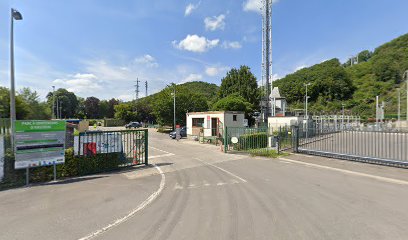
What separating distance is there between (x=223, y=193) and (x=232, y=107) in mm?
32049

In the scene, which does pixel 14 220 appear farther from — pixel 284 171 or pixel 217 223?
pixel 284 171

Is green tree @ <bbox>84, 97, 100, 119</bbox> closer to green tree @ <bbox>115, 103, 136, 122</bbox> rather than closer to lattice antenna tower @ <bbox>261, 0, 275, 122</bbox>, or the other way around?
green tree @ <bbox>115, 103, 136, 122</bbox>

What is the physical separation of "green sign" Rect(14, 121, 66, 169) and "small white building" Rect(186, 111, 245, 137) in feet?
59.8

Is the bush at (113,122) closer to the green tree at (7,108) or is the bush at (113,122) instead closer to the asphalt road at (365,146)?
the green tree at (7,108)

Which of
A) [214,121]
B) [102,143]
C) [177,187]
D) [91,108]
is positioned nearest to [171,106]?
[214,121]

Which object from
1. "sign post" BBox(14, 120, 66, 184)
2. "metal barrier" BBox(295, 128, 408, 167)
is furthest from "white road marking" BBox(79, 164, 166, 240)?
"metal barrier" BBox(295, 128, 408, 167)

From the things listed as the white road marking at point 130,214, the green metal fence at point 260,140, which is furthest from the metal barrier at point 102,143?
the green metal fence at point 260,140

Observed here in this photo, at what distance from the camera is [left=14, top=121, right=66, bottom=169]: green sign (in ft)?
26.6

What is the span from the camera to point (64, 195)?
711cm

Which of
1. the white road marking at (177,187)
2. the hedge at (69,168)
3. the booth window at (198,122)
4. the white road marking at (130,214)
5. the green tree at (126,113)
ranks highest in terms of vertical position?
the green tree at (126,113)

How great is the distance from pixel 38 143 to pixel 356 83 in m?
124

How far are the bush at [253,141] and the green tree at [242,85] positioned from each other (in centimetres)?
3092

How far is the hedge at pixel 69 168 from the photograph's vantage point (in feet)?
27.0

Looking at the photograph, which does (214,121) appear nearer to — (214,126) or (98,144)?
(214,126)
